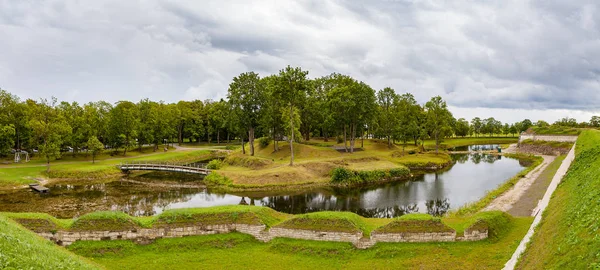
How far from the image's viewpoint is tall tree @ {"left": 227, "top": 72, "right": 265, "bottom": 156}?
59.2 m

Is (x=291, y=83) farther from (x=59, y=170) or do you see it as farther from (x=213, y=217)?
(x=59, y=170)

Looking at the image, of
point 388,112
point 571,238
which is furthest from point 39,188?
point 388,112

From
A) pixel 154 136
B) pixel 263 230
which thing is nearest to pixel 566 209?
pixel 263 230

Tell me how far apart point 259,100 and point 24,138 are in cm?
4596

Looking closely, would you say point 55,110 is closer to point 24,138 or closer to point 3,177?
point 24,138

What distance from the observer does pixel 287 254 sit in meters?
18.6

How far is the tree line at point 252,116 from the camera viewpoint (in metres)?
54.5

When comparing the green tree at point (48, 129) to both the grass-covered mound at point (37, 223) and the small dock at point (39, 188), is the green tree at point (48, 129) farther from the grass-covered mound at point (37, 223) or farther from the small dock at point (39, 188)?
the grass-covered mound at point (37, 223)

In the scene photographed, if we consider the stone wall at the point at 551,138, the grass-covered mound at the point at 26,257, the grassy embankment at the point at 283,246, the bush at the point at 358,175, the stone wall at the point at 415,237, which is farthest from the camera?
the stone wall at the point at 551,138

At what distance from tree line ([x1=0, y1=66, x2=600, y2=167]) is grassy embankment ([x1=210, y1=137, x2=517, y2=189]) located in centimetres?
349

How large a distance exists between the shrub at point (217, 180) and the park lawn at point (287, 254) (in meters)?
27.4

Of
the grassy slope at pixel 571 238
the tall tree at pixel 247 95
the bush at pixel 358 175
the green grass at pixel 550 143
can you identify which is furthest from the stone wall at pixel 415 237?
the green grass at pixel 550 143

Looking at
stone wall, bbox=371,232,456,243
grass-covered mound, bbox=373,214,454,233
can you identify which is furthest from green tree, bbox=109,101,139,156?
grass-covered mound, bbox=373,214,454,233

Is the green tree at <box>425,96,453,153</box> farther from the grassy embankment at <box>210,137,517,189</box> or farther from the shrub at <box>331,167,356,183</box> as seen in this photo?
the shrub at <box>331,167,356,183</box>
